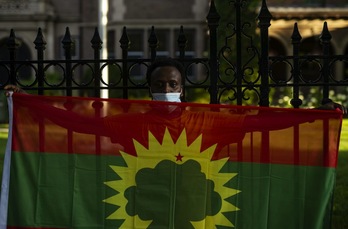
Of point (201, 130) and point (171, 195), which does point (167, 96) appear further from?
point (171, 195)

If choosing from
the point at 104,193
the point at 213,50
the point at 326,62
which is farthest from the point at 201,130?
the point at 326,62

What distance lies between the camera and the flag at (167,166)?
3941 mm

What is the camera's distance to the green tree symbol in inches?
155

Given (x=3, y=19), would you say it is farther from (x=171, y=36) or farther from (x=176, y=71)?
Result: (x=176, y=71)

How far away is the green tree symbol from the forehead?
0.54 m

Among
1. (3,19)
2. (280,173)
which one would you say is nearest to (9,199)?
(280,173)

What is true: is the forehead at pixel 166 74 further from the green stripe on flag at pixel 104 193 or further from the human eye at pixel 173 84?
the green stripe on flag at pixel 104 193

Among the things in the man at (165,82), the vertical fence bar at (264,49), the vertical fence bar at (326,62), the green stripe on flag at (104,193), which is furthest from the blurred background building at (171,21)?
the green stripe on flag at (104,193)

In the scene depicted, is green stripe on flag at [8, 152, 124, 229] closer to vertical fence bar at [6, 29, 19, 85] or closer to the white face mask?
the white face mask

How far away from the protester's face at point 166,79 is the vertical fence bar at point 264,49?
0.92m

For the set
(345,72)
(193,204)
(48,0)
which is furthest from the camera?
(48,0)

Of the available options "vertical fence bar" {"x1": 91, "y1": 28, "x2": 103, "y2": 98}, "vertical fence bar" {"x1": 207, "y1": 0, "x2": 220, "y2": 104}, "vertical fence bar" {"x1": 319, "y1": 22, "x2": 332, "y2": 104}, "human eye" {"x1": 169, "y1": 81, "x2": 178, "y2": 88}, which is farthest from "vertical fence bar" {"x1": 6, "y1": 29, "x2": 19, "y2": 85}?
"vertical fence bar" {"x1": 319, "y1": 22, "x2": 332, "y2": 104}

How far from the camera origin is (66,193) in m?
4.02

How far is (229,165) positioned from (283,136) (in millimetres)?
399
